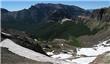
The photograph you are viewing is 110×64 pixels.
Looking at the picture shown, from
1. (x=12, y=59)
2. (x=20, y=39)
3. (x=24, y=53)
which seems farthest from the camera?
(x=20, y=39)

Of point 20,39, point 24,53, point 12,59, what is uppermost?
point 12,59

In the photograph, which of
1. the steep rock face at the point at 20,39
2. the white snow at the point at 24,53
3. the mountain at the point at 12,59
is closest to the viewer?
the mountain at the point at 12,59

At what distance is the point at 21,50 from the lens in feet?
93.9

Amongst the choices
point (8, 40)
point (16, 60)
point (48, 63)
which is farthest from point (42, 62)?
point (8, 40)

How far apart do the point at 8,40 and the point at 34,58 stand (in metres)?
4.62

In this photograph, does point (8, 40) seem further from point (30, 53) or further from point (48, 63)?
point (48, 63)

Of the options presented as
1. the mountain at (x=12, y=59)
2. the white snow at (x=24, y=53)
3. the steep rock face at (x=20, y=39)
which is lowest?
the steep rock face at (x=20, y=39)

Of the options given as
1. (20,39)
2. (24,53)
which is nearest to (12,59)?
(24,53)

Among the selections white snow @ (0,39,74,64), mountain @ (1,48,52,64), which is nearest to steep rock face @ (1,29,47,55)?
white snow @ (0,39,74,64)

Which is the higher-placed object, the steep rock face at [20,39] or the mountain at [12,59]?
the mountain at [12,59]

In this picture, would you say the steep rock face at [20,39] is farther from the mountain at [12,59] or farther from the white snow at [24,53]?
the mountain at [12,59]

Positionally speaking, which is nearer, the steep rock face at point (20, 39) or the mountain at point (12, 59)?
the mountain at point (12, 59)

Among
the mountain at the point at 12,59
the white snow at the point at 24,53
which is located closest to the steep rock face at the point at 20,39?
the white snow at the point at 24,53

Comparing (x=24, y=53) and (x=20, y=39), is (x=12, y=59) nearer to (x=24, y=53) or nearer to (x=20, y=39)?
(x=24, y=53)
